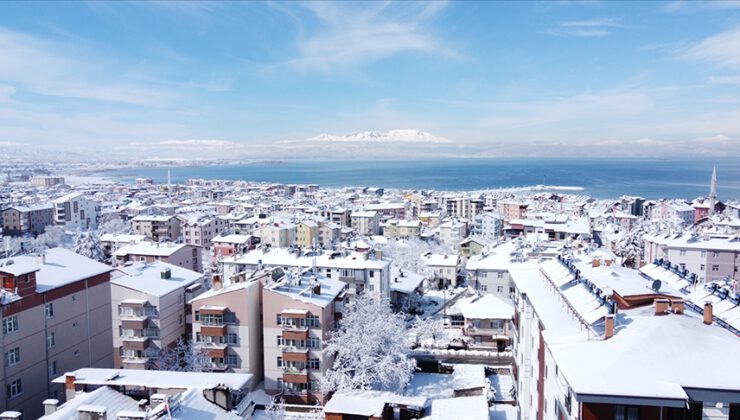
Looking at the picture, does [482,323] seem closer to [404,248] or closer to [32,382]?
[32,382]

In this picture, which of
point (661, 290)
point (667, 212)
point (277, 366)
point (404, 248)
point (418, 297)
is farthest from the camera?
point (667, 212)

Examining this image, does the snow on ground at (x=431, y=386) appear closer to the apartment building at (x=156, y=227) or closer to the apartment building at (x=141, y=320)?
the apartment building at (x=141, y=320)

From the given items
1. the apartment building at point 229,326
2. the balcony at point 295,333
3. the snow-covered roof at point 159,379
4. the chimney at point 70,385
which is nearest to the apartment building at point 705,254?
the balcony at point 295,333

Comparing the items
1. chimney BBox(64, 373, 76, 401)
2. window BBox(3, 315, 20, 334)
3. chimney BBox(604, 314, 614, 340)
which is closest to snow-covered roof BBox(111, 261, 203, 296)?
window BBox(3, 315, 20, 334)

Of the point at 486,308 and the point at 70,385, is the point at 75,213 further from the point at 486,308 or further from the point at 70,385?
the point at 70,385

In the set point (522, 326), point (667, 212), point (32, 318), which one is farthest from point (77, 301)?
point (667, 212)

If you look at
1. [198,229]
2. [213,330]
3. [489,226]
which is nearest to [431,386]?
[213,330]
